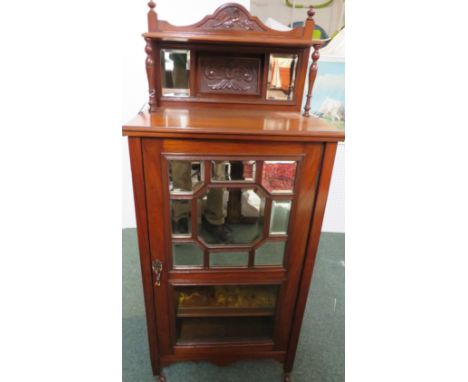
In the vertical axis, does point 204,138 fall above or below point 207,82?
below

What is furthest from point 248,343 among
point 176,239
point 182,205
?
point 182,205

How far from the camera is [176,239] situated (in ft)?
2.90

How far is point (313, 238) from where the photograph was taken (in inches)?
35.2

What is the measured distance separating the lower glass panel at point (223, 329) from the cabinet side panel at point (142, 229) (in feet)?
0.45

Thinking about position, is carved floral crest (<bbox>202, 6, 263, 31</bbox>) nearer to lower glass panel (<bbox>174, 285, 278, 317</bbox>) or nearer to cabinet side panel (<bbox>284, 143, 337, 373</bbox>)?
cabinet side panel (<bbox>284, 143, 337, 373</bbox>)

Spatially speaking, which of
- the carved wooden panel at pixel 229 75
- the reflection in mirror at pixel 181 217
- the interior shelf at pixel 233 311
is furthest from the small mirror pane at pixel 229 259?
the carved wooden panel at pixel 229 75

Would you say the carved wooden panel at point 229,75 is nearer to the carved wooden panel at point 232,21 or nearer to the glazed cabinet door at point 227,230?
the carved wooden panel at point 232,21

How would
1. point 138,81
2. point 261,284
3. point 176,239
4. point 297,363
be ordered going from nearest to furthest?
point 176,239 → point 261,284 → point 297,363 → point 138,81

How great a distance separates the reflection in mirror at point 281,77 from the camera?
3.29ft

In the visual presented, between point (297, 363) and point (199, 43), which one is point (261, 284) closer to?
point (297, 363)

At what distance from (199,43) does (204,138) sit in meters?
0.43

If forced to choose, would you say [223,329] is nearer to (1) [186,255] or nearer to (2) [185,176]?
(1) [186,255]

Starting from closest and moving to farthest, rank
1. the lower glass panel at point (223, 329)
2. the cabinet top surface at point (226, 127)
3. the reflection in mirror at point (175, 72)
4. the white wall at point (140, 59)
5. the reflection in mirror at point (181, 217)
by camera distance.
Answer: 1. the cabinet top surface at point (226, 127)
2. the reflection in mirror at point (181, 217)
3. the reflection in mirror at point (175, 72)
4. the lower glass panel at point (223, 329)
5. the white wall at point (140, 59)

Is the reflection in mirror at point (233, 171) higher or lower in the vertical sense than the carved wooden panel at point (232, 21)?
lower
